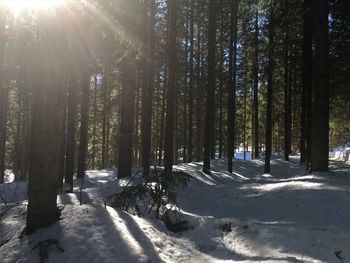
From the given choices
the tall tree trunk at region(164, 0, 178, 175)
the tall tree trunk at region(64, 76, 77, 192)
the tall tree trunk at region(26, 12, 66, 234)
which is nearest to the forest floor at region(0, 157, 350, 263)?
the tall tree trunk at region(26, 12, 66, 234)

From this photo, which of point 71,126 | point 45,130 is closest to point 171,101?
point 71,126

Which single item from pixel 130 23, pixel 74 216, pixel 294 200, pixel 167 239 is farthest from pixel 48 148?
pixel 130 23

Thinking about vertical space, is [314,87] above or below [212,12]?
below

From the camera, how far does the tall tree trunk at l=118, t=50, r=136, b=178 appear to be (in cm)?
1623

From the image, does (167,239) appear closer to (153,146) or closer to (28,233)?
(28,233)

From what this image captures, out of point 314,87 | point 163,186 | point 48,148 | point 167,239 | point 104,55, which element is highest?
point 104,55

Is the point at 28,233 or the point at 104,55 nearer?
the point at 28,233

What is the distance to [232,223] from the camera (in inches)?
298

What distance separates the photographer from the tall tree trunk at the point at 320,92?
14383 mm

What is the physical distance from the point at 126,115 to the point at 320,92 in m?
6.54

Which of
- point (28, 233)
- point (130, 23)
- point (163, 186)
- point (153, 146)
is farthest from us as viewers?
point (153, 146)

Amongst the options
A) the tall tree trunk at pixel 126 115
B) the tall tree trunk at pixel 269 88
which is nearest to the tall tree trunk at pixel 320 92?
the tall tree trunk at pixel 269 88

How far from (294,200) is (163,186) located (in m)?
3.53

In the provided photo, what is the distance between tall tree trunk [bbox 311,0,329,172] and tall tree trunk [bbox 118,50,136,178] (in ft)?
20.4
